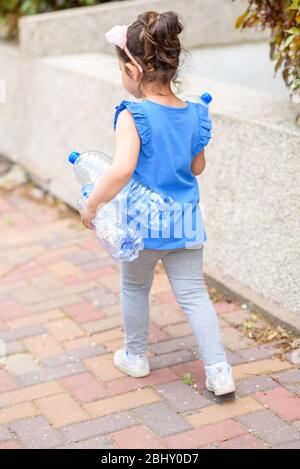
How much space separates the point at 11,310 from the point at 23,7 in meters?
3.37

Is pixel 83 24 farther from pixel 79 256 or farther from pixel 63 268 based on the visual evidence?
pixel 63 268

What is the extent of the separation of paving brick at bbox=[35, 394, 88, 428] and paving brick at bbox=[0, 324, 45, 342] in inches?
24.8

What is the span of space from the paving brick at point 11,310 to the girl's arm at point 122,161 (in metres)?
1.35

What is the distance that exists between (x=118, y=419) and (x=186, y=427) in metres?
0.26

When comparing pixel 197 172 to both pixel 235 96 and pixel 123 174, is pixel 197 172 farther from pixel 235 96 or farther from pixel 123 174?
pixel 235 96

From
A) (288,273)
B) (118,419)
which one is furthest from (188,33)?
(118,419)

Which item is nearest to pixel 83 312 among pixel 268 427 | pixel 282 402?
pixel 282 402

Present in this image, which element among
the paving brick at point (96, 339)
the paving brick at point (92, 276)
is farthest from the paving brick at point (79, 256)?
the paving brick at point (96, 339)

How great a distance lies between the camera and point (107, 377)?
11.8 ft

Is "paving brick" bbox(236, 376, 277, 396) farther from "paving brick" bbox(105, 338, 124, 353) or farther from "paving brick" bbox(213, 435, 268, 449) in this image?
"paving brick" bbox(105, 338, 124, 353)

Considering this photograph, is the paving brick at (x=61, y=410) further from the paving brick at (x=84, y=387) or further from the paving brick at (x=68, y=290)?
the paving brick at (x=68, y=290)

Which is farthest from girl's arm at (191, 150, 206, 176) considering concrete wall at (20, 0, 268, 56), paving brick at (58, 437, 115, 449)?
concrete wall at (20, 0, 268, 56)

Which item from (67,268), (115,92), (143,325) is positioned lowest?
(67,268)

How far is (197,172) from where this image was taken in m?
3.36
